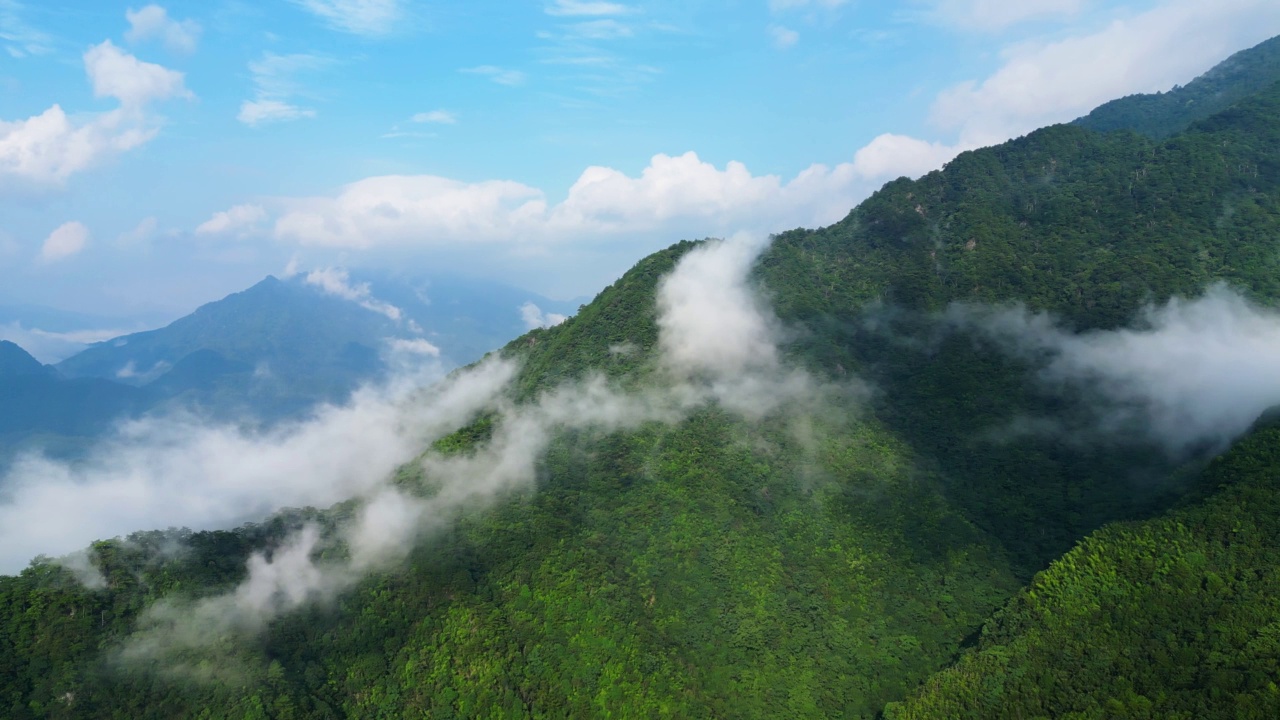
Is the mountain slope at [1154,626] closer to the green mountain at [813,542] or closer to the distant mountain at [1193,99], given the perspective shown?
the green mountain at [813,542]

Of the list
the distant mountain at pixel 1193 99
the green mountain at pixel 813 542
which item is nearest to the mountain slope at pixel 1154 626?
the green mountain at pixel 813 542

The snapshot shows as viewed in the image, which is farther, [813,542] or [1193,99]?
[1193,99]

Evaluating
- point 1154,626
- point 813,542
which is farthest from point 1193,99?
point 1154,626

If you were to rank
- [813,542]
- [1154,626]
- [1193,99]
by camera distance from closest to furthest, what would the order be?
[1154,626], [813,542], [1193,99]

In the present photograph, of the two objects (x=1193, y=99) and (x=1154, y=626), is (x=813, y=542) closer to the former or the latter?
(x=1154, y=626)

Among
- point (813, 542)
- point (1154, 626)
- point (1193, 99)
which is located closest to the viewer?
point (1154, 626)

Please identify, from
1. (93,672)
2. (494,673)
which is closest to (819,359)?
(494,673)

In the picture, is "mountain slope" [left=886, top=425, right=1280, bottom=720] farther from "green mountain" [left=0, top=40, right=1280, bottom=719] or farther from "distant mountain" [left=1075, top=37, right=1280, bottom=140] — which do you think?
"distant mountain" [left=1075, top=37, right=1280, bottom=140]
